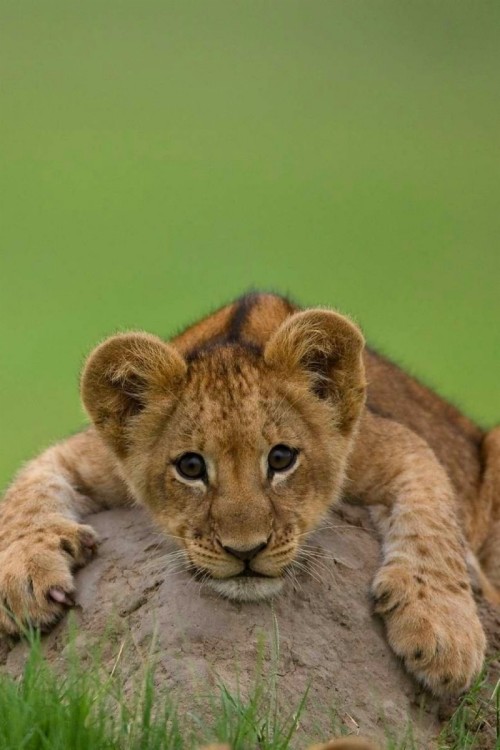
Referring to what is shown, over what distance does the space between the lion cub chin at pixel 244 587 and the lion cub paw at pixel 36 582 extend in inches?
24.8

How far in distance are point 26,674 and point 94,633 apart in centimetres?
63

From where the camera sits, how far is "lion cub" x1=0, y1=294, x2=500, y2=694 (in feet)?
16.2

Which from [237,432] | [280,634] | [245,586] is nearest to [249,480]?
[237,432]

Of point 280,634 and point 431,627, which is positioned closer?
point 280,634

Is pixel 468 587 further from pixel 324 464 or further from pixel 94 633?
pixel 94 633

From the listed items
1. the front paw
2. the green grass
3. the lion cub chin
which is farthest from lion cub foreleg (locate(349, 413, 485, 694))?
the lion cub chin

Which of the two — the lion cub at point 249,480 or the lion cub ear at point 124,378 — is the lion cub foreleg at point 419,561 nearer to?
the lion cub at point 249,480

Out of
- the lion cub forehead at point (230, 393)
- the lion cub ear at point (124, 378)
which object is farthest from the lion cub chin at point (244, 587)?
the lion cub ear at point (124, 378)

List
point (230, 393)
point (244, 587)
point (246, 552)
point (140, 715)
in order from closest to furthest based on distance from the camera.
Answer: point (140, 715)
point (246, 552)
point (244, 587)
point (230, 393)

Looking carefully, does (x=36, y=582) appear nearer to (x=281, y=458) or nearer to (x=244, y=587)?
(x=244, y=587)

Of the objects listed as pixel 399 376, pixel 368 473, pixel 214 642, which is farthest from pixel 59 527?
pixel 399 376

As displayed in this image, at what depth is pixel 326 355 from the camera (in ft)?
17.7

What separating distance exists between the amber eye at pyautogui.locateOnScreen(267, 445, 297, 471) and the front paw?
579 mm

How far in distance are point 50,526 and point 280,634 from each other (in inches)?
44.0
